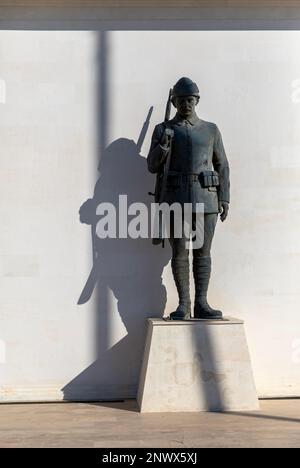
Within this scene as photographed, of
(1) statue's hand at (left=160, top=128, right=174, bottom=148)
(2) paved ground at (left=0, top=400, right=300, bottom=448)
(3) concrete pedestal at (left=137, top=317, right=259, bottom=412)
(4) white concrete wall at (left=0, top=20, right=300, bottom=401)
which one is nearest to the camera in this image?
(2) paved ground at (left=0, top=400, right=300, bottom=448)

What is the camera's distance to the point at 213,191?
227 inches

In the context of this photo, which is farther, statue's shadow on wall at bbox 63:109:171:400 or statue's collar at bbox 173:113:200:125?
statue's shadow on wall at bbox 63:109:171:400

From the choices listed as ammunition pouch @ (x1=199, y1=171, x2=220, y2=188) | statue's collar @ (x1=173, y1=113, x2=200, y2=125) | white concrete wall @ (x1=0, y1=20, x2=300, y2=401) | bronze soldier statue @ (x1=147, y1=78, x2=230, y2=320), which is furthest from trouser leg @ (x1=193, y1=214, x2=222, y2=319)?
statue's collar @ (x1=173, y1=113, x2=200, y2=125)

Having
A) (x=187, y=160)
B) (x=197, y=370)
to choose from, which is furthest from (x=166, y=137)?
(x=197, y=370)

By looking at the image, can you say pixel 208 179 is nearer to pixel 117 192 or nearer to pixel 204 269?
pixel 204 269

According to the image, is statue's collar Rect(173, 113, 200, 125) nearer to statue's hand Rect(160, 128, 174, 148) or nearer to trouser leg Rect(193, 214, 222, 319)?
statue's hand Rect(160, 128, 174, 148)

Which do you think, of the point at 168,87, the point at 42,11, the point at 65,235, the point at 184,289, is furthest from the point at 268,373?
the point at 42,11

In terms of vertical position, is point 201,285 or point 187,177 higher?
point 187,177

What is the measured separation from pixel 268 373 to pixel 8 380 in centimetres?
239

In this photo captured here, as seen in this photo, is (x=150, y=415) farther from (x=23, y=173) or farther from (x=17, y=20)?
(x=17, y=20)

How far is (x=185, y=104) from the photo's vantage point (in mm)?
5688

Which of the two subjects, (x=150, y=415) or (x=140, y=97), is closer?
(x=150, y=415)

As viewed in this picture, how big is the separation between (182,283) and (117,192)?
111 centimetres

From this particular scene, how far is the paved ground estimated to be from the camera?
A: 448 cm
